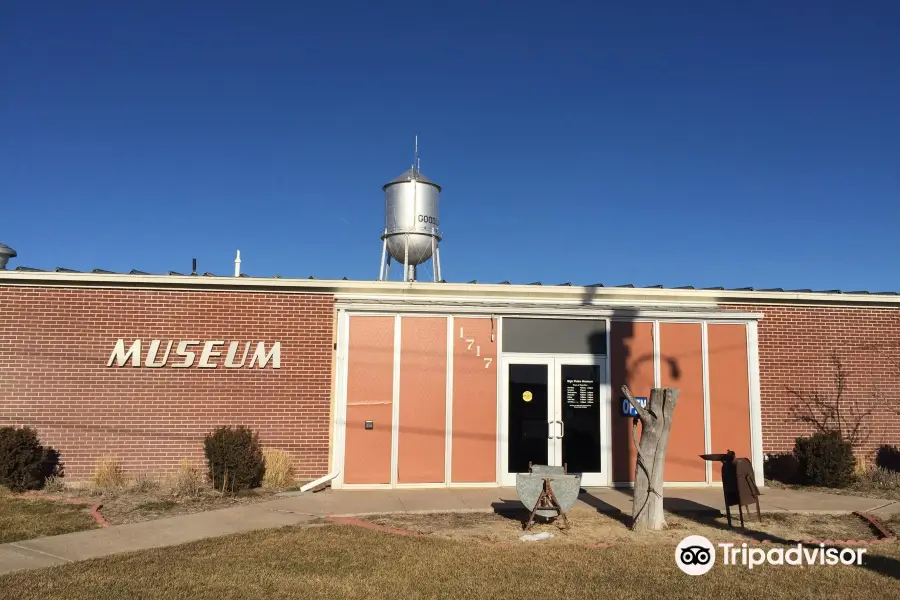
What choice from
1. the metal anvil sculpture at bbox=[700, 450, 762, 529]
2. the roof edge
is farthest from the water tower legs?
the metal anvil sculpture at bbox=[700, 450, 762, 529]

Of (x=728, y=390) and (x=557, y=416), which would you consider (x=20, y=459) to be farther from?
(x=728, y=390)

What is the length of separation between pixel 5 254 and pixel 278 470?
7.49m

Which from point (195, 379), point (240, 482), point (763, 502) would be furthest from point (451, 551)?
point (195, 379)

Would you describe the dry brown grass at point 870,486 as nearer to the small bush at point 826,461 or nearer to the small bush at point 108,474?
the small bush at point 826,461

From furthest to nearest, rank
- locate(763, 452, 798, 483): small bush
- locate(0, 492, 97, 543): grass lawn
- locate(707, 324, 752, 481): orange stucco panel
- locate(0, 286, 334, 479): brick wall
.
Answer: locate(763, 452, 798, 483): small bush, locate(707, 324, 752, 481): orange stucco panel, locate(0, 286, 334, 479): brick wall, locate(0, 492, 97, 543): grass lawn

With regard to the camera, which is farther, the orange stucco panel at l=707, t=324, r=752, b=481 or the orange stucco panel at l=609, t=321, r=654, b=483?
the orange stucco panel at l=707, t=324, r=752, b=481

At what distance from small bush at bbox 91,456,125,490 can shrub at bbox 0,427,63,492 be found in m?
0.78

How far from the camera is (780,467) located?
12922 millimetres

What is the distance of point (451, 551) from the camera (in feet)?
24.4

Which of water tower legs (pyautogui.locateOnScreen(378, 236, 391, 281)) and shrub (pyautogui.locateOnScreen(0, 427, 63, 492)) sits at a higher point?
water tower legs (pyautogui.locateOnScreen(378, 236, 391, 281))

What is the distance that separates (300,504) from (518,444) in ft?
12.4

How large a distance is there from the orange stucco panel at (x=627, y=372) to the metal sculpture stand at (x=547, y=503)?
3.69 meters

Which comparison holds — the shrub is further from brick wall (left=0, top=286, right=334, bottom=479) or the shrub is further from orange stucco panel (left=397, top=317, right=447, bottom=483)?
orange stucco panel (left=397, top=317, right=447, bottom=483)

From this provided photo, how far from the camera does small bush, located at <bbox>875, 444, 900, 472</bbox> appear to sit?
13.2 metres
